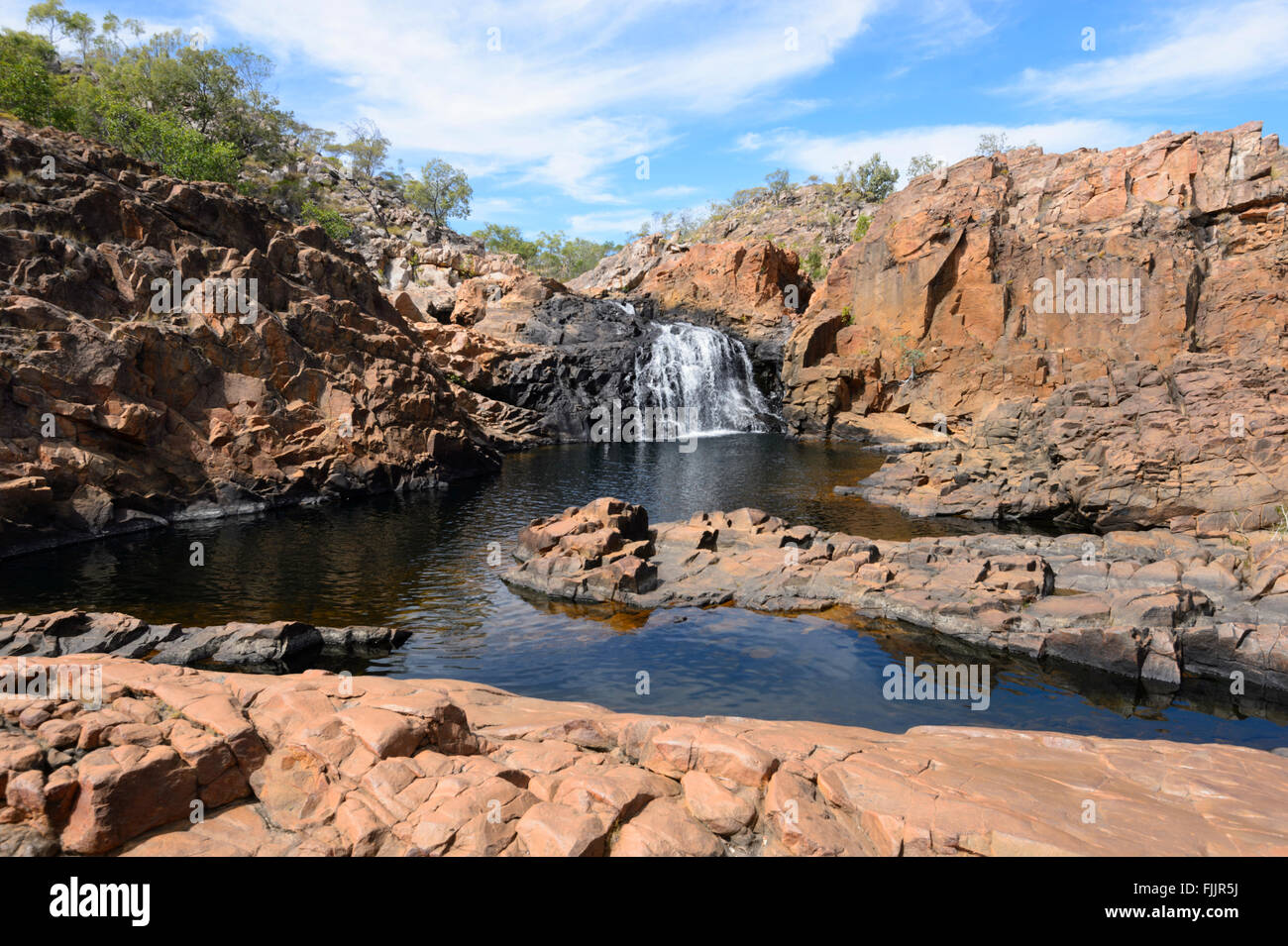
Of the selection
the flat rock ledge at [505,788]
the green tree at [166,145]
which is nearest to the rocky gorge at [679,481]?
the flat rock ledge at [505,788]

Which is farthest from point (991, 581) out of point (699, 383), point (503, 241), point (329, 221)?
point (503, 241)

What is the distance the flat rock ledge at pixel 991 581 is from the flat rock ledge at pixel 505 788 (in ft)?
21.6

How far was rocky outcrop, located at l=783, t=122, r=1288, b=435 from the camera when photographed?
131 ft

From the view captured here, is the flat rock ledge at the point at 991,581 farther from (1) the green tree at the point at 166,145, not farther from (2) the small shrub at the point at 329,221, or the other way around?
(2) the small shrub at the point at 329,221

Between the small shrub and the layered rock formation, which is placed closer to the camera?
the layered rock formation

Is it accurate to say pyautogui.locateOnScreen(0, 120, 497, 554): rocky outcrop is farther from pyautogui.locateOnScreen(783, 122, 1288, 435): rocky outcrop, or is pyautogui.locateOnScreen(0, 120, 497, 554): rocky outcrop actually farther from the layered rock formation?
the layered rock formation

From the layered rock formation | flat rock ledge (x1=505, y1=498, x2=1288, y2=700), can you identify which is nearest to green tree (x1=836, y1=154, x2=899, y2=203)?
the layered rock formation

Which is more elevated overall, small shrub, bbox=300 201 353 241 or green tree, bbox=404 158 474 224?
green tree, bbox=404 158 474 224

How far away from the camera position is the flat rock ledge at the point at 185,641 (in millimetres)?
→ 14859

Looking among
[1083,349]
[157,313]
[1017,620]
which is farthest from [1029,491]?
[157,313]

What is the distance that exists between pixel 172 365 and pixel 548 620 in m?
22.7

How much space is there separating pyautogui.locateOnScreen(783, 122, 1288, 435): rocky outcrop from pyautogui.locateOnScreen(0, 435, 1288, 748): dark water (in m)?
21.5
